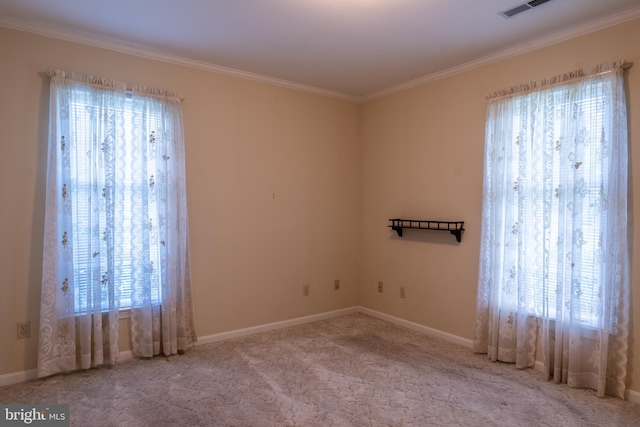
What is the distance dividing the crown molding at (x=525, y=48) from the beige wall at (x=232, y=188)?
0.88 m

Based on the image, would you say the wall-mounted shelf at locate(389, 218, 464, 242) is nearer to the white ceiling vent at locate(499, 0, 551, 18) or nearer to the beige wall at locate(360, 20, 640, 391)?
the beige wall at locate(360, 20, 640, 391)

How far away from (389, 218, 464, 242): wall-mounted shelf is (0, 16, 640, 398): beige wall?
8 centimetres

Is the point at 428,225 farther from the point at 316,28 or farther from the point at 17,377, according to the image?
the point at 17,377

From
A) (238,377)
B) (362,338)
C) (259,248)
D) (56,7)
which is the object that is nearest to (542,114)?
(362,338)

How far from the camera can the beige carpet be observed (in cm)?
241

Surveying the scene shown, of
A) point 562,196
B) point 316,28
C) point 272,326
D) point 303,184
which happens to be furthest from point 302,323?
point 316,28

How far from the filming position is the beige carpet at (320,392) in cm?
241

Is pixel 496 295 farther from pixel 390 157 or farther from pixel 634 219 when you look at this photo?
pixel 390 157

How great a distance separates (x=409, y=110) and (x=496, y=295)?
2.12m

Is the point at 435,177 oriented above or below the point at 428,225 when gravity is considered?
above

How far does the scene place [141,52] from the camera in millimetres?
3328

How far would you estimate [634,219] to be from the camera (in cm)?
263

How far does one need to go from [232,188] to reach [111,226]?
45.6 inches

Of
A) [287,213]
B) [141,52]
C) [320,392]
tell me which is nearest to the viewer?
[320,392]
